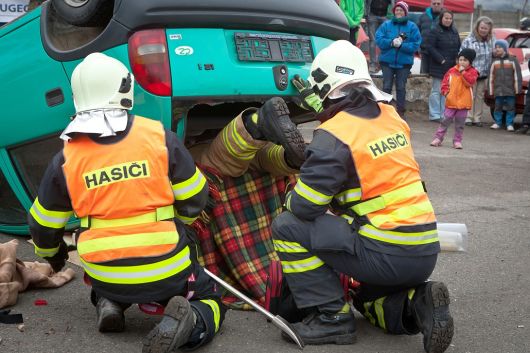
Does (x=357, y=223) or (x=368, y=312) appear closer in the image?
(x=357, y=223)

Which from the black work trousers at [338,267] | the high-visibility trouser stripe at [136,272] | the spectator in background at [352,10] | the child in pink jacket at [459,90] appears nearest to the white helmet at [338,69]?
the black work trousers at [338,267]

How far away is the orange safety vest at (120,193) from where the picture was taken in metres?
3.54

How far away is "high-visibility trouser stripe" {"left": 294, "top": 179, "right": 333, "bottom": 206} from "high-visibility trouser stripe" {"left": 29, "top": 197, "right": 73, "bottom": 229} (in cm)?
107

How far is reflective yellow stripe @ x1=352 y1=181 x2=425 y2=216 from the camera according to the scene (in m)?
3.71

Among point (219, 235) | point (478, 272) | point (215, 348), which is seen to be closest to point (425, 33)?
point (478, 272)

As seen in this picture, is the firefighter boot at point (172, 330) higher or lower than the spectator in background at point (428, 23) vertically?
higher

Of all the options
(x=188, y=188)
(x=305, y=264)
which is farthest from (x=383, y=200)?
(x=188, y=188)

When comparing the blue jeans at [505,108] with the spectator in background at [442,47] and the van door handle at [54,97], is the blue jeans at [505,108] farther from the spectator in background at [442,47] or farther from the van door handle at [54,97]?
the van door handle at [54,97]

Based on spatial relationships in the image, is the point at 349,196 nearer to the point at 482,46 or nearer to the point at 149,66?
the point at 149,66

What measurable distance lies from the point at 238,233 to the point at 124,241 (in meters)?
1.09

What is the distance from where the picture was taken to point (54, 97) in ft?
15.2

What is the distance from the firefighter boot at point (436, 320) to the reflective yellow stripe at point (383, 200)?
410mm

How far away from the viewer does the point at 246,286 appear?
4.45 metres

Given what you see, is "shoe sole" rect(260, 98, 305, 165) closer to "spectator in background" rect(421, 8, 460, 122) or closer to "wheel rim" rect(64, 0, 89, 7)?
"wheel rim" rect(64, 0, 89, 7)
